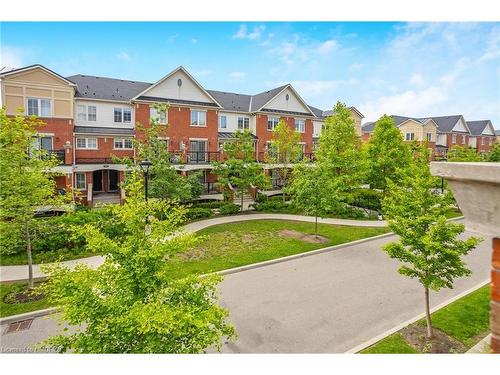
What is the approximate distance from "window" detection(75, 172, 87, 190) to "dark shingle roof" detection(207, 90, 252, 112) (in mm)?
12607

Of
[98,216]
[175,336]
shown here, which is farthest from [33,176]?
[175,336]

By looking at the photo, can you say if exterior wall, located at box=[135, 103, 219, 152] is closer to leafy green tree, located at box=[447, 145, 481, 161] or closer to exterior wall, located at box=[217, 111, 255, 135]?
exterior wall, located at box=[217, 111, 255, 135]

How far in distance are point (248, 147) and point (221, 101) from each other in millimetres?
9788

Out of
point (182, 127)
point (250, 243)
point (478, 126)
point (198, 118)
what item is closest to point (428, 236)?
point (250, 243)

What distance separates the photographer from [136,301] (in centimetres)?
430

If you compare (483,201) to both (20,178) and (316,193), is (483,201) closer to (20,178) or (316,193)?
(20,178)

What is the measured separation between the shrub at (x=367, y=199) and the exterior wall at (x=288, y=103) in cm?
1049

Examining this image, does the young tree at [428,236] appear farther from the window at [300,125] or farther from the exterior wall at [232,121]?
the window at [300,125]

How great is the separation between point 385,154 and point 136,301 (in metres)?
21.3

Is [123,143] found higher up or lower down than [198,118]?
lower down

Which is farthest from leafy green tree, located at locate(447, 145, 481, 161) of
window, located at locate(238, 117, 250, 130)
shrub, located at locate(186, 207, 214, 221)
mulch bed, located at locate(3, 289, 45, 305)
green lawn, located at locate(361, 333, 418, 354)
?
mulch bed, located at locate(3, 289, 45, 305)

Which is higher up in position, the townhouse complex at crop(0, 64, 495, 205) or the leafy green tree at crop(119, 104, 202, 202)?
the townhouse complex at crop(0, 64, 495, 205)

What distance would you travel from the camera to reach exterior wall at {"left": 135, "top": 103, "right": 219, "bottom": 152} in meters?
22.4

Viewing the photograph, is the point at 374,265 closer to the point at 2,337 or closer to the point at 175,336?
the point at 175,336
